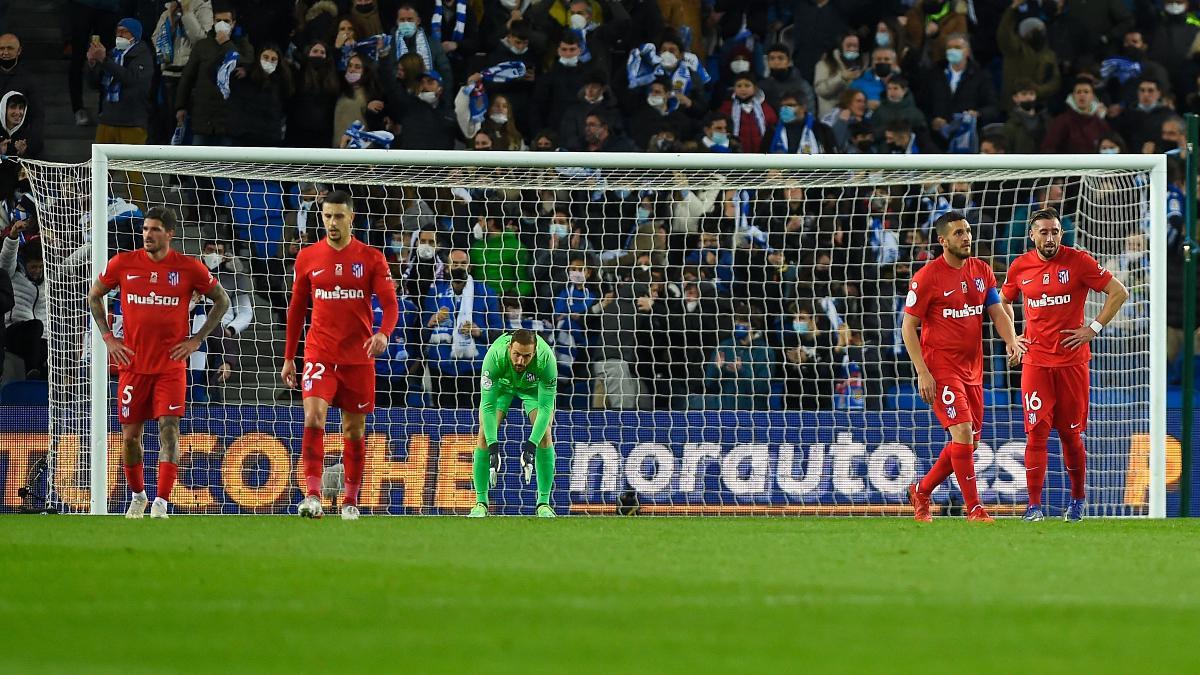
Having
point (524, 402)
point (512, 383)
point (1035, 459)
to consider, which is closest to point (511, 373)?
point (512, 383)

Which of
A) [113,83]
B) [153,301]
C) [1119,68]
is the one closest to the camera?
[153,301]

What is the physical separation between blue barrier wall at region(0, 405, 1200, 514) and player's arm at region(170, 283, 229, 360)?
2.29 metres

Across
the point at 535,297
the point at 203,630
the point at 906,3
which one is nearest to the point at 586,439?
the point at 535,297

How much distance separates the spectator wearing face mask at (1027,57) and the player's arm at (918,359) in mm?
7702

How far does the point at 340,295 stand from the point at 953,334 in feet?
13.1

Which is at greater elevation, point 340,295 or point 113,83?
point 113,83

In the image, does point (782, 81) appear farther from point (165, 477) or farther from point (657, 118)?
point (165, 477)

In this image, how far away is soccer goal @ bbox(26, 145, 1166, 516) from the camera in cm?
1316

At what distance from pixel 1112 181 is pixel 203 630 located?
10567 millimetres

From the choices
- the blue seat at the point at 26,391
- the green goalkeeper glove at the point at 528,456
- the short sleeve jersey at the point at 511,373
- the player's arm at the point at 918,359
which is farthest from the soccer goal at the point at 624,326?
the player's arm at the point at 918,359

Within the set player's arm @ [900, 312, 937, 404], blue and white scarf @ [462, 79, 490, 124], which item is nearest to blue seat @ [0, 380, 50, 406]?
blue and white scarf @ [462, 79, 490, 124]

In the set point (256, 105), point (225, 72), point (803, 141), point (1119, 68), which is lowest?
point (803, 141)

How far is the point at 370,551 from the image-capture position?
26.3ft

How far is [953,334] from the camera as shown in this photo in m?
11.0
